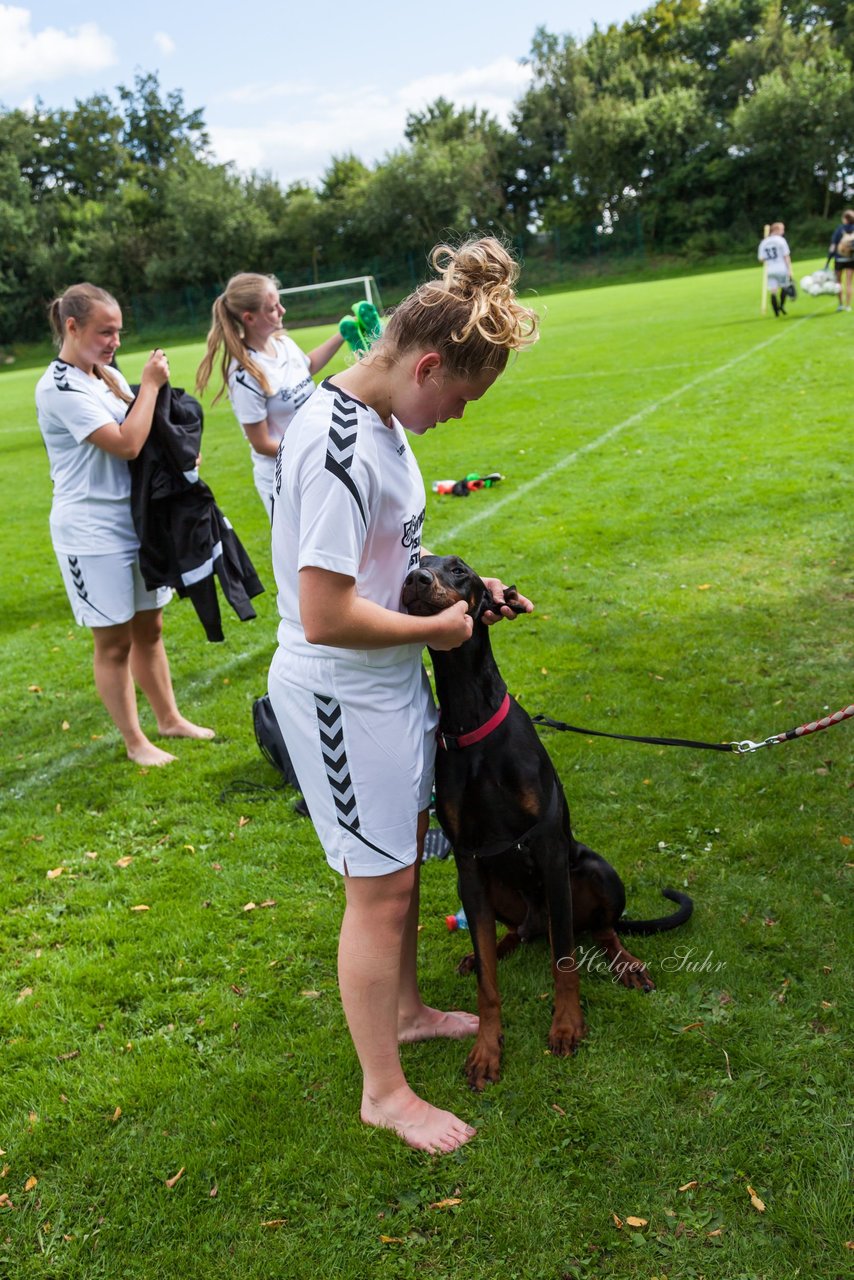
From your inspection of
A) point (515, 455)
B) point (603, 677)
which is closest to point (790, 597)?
point (603, 677)

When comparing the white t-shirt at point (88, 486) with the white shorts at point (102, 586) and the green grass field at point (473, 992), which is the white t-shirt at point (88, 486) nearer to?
the white shorts at point (102, 586)

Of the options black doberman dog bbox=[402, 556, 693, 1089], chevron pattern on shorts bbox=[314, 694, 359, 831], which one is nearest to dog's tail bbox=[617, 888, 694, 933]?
black doberman dog bbox=[402, 556, 693, 1089]

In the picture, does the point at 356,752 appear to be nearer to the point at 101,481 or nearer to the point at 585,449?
the point at 101,481

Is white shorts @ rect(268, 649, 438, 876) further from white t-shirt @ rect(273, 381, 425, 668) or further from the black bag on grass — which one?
the black bag on grass

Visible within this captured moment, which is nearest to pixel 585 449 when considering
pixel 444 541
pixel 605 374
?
pixel 444 541

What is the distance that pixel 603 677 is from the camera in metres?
5.50

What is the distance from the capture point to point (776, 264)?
Answer: 19047 millimetres

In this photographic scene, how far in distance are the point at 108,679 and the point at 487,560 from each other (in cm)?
367

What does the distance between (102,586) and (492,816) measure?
281 cm

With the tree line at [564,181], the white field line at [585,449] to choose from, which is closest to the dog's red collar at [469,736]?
the white field line at [585,449]

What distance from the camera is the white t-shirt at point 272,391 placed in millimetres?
5047

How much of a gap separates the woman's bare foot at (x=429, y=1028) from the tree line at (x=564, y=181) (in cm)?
4714

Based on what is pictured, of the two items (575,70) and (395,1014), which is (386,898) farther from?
(575,70)

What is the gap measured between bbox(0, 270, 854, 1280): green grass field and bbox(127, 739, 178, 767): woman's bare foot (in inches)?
4.2
